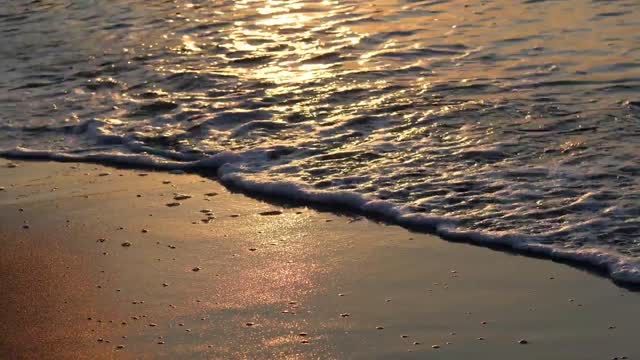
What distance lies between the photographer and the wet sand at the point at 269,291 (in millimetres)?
4121

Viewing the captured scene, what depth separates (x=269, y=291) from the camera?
4715mm

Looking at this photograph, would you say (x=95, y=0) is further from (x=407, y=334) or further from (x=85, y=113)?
(x=407, y=334)

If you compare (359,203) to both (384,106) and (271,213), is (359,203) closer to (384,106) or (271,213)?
(271,213)

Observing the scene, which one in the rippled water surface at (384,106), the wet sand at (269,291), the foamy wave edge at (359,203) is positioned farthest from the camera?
the rippled water surface at (384,106)

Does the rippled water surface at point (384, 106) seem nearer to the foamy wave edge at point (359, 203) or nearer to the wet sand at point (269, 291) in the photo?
the foamy wave edge at point (359, 203)

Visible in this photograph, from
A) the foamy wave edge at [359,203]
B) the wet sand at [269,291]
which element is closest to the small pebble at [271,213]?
the wet sand at [269,291]

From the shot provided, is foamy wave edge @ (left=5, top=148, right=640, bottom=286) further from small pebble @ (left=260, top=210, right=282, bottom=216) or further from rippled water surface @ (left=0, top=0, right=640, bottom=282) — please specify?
small pebble @ (left=260, top=210, right=282, bottom=216)

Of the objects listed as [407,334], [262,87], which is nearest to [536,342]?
[407,334]

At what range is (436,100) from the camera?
25.7 ft

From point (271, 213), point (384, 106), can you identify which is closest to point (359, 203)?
point (271, 213)

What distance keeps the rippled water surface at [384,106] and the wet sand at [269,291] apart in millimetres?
335

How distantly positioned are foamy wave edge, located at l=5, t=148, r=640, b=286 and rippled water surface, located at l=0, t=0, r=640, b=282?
1 cm

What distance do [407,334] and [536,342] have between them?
50 cm

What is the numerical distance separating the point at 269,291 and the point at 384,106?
3.33 meters
